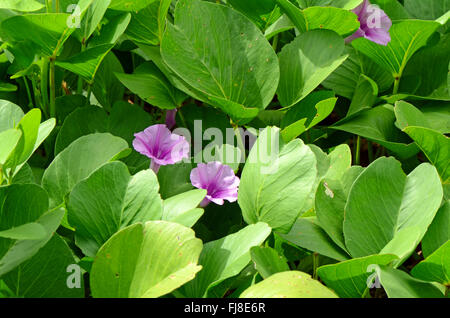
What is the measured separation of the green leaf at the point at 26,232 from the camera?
65 centimetres

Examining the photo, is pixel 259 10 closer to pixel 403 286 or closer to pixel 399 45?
pixel 399 45

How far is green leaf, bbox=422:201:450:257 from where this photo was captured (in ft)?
2.54

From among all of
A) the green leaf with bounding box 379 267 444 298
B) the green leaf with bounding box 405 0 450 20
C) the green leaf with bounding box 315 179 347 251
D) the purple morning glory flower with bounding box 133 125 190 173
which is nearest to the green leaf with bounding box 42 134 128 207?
the purple morning glory flower with bounding box 133 125 190 173

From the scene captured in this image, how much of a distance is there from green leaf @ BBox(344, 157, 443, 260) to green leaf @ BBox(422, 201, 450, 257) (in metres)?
0.03

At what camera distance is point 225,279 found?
735 millimetres

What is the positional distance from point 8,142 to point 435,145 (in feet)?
1.81

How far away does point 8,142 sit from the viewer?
0.71m

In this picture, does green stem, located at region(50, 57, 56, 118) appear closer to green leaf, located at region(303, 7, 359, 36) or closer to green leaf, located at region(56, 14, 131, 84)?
green leaf, located at region(56, 14, 131, 84)

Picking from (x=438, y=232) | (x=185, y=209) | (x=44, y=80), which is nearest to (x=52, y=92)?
(x=44, y=80)

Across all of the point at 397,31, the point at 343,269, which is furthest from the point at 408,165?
the point at 343,269

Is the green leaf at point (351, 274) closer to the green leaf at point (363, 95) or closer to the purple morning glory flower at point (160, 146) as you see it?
the purple morning glory flower at point (160, 146)

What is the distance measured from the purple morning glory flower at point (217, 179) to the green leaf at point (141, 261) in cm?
20
